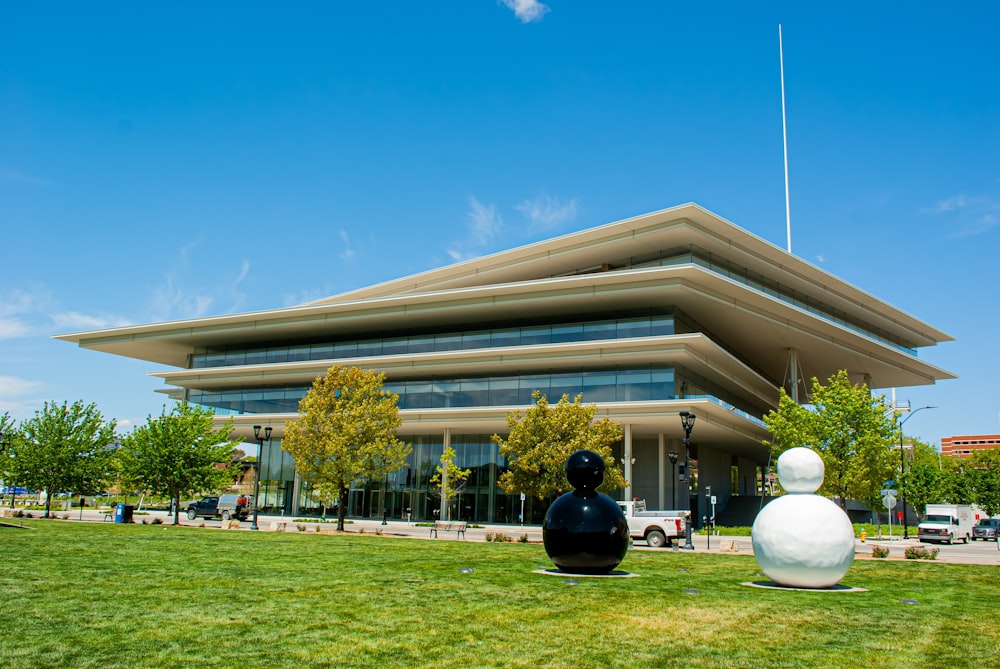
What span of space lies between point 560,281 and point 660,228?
6.92 m

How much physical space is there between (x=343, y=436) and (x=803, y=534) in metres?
28.5

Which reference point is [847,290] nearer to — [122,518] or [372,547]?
[372,547]

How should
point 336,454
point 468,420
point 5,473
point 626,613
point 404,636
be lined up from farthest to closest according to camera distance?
point 468,420 → point 5,473 → point 336,454 → point 626,613 → point 404,636

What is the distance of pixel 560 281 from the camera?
47406mm

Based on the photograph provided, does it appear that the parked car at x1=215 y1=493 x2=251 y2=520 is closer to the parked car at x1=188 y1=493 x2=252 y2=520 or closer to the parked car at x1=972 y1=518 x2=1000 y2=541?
the parked car at x1=188 y1=493 x2=252 y2=520

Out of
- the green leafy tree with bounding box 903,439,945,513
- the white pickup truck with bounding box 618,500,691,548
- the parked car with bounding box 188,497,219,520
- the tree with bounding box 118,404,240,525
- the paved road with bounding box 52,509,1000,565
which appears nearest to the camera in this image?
the paved road with bounding box 52,509,1000,565

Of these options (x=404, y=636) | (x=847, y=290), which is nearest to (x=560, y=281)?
(x=847, y=290)

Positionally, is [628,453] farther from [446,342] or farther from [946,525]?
[946,525]

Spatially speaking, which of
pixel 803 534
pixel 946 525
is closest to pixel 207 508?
pixel 803 534

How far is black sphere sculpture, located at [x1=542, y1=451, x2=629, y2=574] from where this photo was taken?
1562cm

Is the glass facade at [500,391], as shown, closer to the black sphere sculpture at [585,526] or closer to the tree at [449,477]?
the tree at [449,477]

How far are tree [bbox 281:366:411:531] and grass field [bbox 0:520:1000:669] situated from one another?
20.1m

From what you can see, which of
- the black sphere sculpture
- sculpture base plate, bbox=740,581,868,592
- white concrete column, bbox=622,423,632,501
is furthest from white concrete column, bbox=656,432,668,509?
the black sphere sculpture

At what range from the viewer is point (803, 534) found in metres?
14.0
